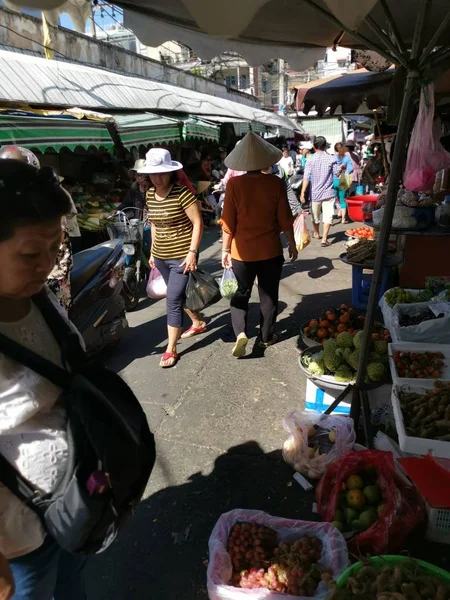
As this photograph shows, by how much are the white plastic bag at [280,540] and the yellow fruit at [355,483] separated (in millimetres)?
245

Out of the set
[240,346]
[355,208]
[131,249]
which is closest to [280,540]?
[240,346]

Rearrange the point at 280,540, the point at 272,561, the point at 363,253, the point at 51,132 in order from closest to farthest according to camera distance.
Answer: the point at 272,561, the point at 280,540, the point at 363,253, the point at 51,132

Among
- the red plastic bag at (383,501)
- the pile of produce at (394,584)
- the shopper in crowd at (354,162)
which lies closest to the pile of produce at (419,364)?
the red plastic bag at (383,501)

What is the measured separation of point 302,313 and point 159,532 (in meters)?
3.51

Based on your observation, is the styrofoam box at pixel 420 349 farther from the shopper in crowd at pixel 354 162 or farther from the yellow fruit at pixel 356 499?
the shopper in crowd at pixel 354 162

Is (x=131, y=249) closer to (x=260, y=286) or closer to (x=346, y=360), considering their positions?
(x=260, y=286)

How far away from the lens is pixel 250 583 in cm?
196

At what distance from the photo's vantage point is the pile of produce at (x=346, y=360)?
307cm

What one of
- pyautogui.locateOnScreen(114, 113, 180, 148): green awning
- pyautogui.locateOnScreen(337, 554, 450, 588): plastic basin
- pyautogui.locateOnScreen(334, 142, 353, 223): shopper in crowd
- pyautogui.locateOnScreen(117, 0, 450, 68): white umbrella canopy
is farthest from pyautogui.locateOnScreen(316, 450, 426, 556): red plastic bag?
pyautogui.locateOnScreen(334, 142, 353, 223): shopper in crowd

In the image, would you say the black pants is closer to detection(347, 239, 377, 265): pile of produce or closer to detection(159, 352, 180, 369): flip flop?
detection(159, 352, 180, 369): flip flop

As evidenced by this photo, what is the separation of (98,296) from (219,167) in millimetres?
12513

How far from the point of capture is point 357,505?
2.23 meters

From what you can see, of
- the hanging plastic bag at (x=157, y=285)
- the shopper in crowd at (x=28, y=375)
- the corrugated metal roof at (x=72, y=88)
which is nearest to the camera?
the shopper in crowd at (x=28, y=375)

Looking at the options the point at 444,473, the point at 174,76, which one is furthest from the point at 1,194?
the point at 174,76
